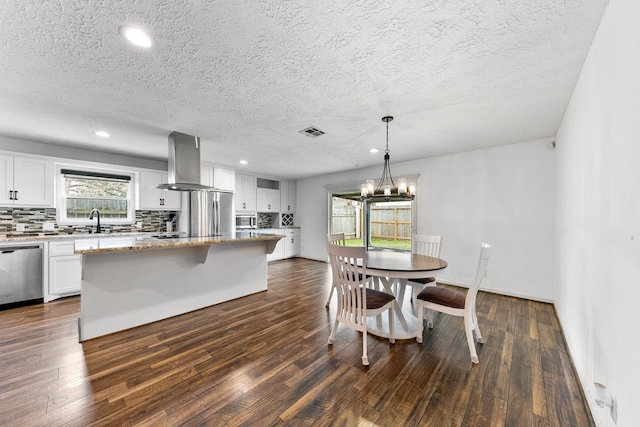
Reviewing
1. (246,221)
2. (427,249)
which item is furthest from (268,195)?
(427,249)

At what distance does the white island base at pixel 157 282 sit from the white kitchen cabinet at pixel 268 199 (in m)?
2.94

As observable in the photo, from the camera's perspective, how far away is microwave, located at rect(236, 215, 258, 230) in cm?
620

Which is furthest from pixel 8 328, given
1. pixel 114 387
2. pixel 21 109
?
pixel 21 109

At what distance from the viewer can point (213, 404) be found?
162cm

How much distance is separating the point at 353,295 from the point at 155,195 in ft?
14.7

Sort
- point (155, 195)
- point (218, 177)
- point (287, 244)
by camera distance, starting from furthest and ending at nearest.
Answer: point (287, 244) < point (218, 177) < point (155, 195)

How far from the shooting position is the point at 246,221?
634cm

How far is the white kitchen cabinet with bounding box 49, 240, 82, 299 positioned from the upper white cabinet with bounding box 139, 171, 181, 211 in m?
1.24

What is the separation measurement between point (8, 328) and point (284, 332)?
10.1 ft

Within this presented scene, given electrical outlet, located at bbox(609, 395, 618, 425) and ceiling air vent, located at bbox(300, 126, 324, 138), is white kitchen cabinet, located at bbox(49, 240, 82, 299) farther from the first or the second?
electrical outlet, located at bbox(609, 395, 618, 425)

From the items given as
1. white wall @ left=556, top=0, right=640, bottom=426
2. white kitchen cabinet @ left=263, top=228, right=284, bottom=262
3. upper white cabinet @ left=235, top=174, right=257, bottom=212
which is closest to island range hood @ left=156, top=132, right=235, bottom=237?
upper white cabinet @ left=235, top=174, right=257, bottom=212

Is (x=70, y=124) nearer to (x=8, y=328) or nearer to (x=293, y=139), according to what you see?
(x=8, y=328)

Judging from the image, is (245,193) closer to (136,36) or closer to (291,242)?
(291,242)

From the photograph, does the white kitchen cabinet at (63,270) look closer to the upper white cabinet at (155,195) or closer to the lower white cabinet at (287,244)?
the upper white cabinet at (155,195)
